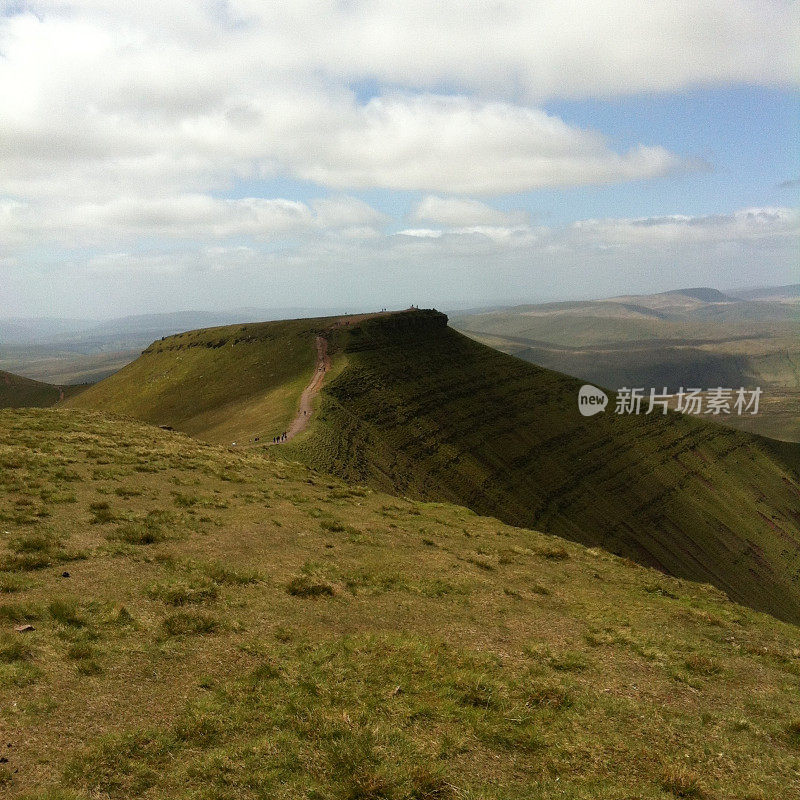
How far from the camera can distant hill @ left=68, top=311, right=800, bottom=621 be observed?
252 ft

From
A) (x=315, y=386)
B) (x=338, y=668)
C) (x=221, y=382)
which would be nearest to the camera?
(x=338, y=668)

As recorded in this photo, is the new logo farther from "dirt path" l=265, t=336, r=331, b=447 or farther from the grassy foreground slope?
the grassy foreground slope

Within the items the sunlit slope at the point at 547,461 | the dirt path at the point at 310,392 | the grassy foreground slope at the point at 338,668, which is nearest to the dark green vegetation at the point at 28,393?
the dirt path at the point at 310,392

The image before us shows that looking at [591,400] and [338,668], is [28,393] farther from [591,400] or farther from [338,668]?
[338,668]

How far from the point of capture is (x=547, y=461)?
9919 cm

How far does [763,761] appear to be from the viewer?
536 inches

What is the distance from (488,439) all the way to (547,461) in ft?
48.9

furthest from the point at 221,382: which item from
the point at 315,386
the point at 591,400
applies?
the point at 591,400

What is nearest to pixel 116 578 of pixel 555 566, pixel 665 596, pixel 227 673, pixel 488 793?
pixel 227 673

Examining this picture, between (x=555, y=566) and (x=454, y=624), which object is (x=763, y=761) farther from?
(x=555, y=566)

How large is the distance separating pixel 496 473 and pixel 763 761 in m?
73.8

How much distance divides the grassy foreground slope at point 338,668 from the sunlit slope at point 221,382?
39118 millimetres

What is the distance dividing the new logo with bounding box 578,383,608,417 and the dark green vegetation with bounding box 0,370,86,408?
170 metres

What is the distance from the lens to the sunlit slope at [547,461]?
76938 millimetres
